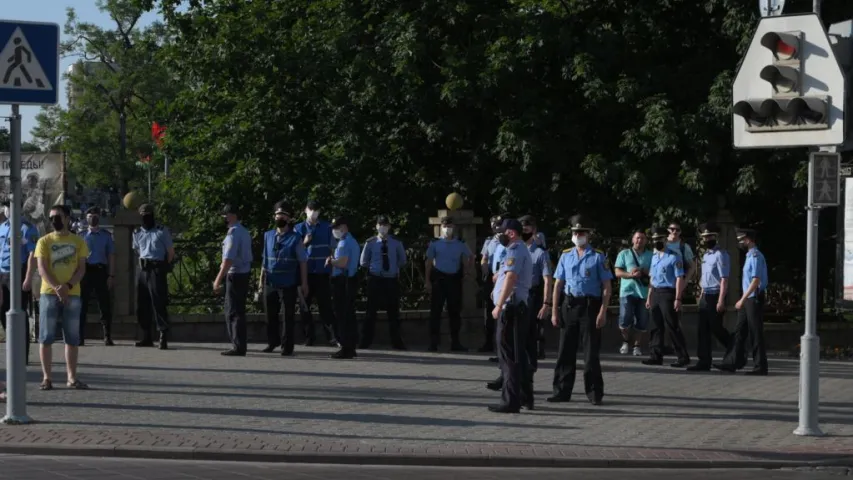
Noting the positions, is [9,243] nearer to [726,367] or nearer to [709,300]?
[709,300]

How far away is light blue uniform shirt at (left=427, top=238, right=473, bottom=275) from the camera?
1902 centimetres

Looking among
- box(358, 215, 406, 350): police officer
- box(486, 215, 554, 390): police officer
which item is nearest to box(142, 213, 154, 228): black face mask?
box(358, 215, 406, 350): police officer

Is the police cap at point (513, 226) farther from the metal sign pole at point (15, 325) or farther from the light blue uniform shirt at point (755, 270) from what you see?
the light blue uniform shirt at point (755, 270)

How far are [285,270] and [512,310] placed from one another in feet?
19.0

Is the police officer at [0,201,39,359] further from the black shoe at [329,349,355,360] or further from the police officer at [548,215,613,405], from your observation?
the police officer at [548,215,613,405]

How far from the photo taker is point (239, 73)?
86.2 ft

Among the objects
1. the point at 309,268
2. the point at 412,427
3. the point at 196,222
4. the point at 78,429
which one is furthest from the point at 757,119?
the point at 196,222

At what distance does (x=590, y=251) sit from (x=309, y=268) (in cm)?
579

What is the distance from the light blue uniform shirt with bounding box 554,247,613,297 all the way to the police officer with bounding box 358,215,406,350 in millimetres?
5462

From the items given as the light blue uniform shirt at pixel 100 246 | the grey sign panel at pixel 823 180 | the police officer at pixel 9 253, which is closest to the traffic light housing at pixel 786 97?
the grey sign panel at pixel 823 180

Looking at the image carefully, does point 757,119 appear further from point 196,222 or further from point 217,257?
point 196,222

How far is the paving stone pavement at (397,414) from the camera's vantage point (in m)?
10.4

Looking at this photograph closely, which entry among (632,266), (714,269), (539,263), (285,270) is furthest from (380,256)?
(539,263)

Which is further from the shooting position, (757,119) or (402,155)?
(402,155)
